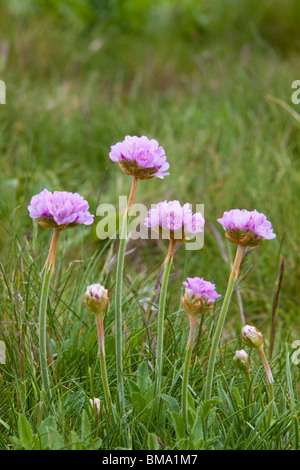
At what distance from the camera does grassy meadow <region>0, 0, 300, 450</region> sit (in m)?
1.03

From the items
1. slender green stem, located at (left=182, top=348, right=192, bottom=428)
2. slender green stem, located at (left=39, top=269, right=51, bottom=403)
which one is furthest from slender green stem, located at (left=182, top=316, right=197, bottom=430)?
slender green stem, located at (left=39, top=269, right=51, bottom=403)

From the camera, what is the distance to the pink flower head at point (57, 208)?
2.98 feet

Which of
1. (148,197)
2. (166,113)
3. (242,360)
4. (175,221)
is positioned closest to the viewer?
(175,221)

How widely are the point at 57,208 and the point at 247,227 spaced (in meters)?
0.29

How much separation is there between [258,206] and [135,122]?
4.10ft

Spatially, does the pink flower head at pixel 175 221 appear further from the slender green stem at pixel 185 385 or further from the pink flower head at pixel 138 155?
the slender green stem at pixel 185 385

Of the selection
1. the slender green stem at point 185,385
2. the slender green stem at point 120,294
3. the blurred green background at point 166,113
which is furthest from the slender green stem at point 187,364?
the blurred green background at point 166,113

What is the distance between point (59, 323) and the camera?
1317 mm

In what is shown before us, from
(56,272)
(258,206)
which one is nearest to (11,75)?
(258,206)

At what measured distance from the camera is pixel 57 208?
917 millimetres

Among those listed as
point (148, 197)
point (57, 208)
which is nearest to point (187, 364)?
point (57, 208)

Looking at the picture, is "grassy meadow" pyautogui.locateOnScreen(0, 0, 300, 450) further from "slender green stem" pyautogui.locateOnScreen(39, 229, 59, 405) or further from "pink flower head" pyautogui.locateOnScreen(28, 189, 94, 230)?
"pink flower head" pyautogui.locateOnScreen(28, 189, 94, 230)

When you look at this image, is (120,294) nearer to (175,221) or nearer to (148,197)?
(175,221)

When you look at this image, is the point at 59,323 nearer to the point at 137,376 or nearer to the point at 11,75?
the point at 137,376
